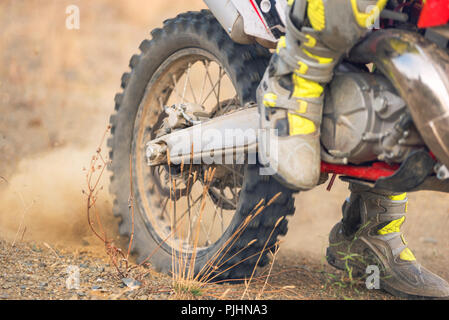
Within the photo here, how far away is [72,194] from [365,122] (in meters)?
2.35

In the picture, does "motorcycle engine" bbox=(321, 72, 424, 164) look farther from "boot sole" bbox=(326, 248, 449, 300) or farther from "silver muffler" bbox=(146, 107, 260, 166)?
"boot sole" bbox=(326, 248, 449, 300)

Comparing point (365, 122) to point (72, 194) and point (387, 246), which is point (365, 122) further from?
point (72, 194)

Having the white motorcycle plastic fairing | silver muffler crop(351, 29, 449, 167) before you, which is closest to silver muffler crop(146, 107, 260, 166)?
the white motorcycle plastic fairing

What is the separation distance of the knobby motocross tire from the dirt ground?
0.15 metres

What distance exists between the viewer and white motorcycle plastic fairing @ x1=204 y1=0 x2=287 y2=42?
77.0 inches

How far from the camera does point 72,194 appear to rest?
11.3ft

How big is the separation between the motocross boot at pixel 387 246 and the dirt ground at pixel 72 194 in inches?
3.4

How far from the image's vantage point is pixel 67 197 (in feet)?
11.2

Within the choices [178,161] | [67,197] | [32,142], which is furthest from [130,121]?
[32,142]

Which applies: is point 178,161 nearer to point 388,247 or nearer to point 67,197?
point 388,247

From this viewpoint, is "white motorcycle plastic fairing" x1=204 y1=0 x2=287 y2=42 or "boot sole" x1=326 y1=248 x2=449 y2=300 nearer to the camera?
"white motorcycle plastic fairing" x1=204 y1=0 x2=287 y2=42

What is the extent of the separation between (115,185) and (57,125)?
229 centimetres

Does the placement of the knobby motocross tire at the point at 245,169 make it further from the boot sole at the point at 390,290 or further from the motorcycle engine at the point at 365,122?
the motorcycle engine at the point at 365,122

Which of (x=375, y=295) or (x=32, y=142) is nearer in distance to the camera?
(x=375, y=295)
